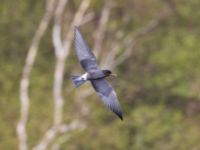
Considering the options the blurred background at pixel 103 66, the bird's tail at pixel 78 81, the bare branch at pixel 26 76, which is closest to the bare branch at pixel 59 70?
the blurred background at pixel 103 66

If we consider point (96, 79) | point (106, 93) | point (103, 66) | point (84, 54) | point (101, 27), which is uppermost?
point (101, 27)

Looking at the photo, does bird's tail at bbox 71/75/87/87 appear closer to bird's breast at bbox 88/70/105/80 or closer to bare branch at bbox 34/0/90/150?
bird's breast at bbox 88/70/105/80

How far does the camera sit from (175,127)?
47.8 ft

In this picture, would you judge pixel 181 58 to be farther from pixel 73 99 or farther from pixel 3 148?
pixel 3 148

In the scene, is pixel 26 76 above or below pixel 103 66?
Result: above

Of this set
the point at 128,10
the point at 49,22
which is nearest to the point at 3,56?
the point at 49,22

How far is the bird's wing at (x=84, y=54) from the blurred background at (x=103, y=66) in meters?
6.17

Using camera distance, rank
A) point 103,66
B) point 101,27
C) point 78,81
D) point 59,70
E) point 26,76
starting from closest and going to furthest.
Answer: point 78,81 < point 26,76 < point 103,66 < point 59,70 < point 101,27

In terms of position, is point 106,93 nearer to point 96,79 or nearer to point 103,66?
point 96,79

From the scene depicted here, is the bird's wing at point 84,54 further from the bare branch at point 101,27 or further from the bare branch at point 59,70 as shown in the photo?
the bare branch at point 101,27

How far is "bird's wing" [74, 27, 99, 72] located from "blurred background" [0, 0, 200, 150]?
243 inches

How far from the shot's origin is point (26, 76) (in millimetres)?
15188

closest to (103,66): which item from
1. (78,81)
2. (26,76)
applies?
(26,76)

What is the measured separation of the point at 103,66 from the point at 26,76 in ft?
3.49
